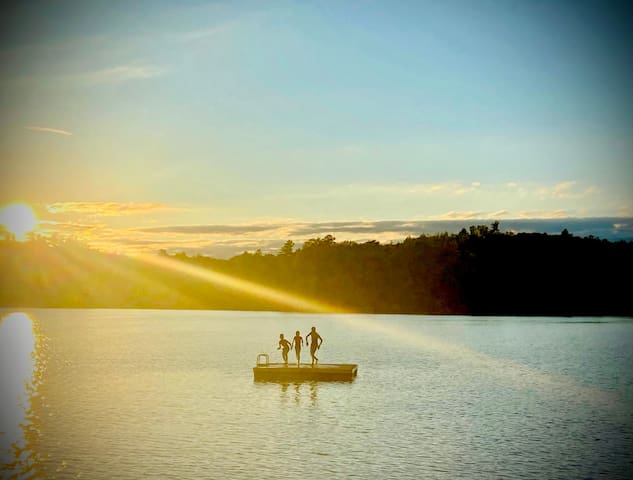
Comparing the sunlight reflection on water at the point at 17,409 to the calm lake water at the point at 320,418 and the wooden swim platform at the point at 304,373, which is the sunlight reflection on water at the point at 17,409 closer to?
the calm lake water at the point at 320,418

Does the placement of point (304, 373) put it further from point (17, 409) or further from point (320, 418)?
point (17, 409)

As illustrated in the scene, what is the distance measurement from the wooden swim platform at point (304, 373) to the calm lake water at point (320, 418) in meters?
1.17

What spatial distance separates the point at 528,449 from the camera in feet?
115

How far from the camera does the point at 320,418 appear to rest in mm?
43094

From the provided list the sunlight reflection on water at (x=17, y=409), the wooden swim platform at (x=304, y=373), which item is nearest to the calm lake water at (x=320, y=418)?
the sunlight reflection on water at (x=17, y=409)

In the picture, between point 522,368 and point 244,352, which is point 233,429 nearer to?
point 522,368

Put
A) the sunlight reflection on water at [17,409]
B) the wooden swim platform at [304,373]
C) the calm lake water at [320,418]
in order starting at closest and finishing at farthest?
the sunlight reflection on water at [17,409], the calm lake water at [320,418], the wooden swim platform at [304,373]

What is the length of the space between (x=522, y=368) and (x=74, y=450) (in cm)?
5122

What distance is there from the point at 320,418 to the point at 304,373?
14983mm

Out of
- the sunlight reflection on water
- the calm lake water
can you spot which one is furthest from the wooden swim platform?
the sunlight reflection on water

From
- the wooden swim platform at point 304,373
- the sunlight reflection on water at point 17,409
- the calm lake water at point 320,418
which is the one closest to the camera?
the sunlight reflection on water at point 17,409

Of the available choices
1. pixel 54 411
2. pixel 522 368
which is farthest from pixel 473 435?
pixel 522 368

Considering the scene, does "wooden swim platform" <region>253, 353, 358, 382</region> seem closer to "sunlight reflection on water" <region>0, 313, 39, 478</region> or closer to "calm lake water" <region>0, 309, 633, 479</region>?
"calm lake water" <region>0, 309, 633, 479</region>

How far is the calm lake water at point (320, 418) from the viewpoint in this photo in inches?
1236
